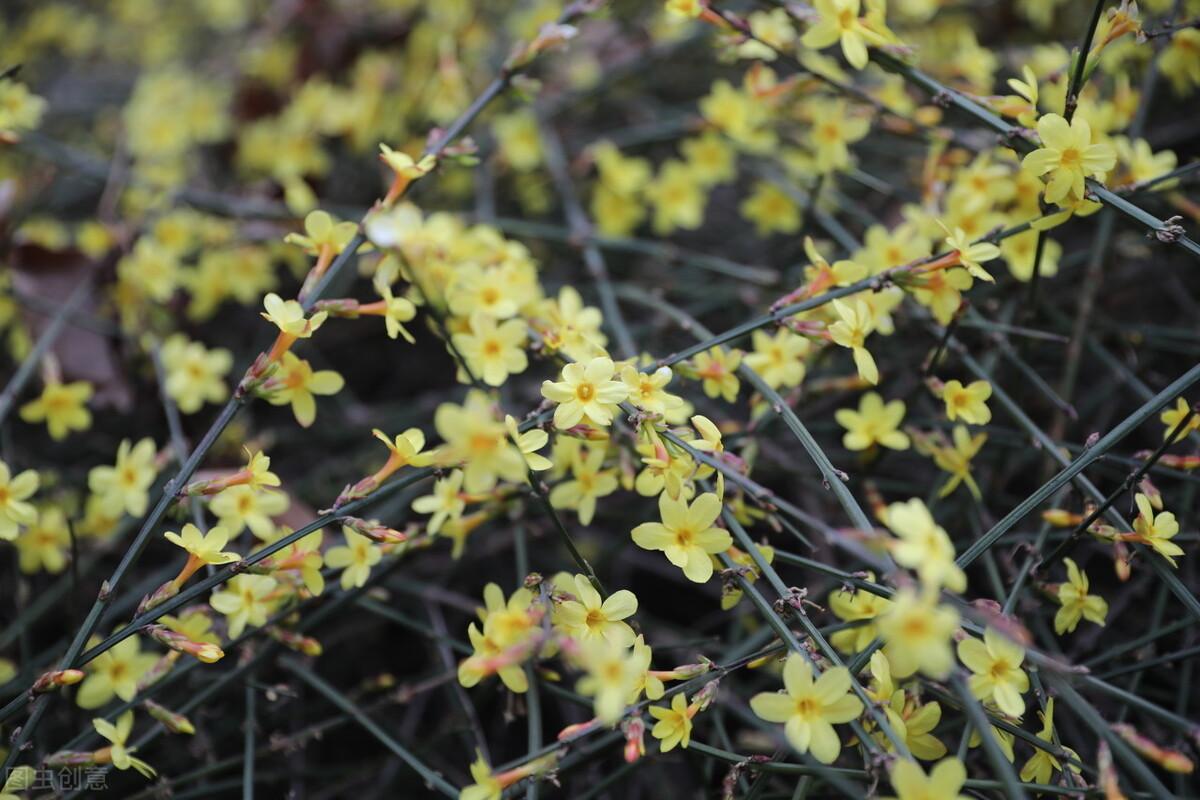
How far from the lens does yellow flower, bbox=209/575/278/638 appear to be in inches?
44.3

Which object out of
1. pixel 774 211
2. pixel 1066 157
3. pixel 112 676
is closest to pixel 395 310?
pixel 112 676

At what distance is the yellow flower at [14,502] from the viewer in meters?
1.14

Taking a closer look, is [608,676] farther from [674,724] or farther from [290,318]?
[290,318]

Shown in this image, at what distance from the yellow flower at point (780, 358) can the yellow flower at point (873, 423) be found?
10 cm

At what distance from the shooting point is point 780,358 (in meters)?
1.28

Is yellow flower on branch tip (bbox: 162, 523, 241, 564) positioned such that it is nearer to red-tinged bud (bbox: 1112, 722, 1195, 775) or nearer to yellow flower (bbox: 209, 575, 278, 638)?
yellow flower (bbox: 209, 575, 278, 638)

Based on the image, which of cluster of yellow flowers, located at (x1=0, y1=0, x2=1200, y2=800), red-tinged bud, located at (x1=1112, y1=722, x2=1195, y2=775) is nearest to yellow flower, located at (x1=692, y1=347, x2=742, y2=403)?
cluster of yellow flowers, located at (x1=0, y1=0, x2=1200, y2=800)

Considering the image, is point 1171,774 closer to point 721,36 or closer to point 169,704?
point 721,36

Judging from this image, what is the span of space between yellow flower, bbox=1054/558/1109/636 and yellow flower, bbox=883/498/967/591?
1.30ft

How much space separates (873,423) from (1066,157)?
44 centimetres

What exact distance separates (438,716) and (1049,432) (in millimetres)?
1286

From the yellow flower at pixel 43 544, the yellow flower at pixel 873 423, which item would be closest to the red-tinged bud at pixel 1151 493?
the yellow flower at pixel 873 423

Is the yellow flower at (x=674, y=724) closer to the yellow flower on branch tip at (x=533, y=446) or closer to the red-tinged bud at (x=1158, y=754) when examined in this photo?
the yellow flower on branch tip at (x=533, y=446)

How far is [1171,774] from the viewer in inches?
49.9
